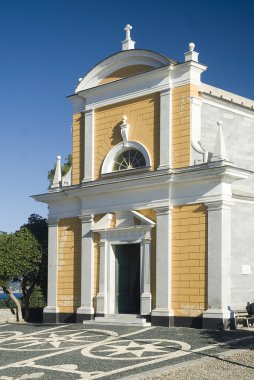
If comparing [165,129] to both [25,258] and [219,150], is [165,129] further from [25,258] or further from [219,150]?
[25,258]

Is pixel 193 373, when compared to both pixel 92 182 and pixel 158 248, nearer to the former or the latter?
pixel 158 248

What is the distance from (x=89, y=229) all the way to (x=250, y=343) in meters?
8.82

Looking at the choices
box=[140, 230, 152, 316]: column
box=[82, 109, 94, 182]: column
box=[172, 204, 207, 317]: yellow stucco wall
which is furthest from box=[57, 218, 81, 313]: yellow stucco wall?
box=[172, 204, 207, 317]: yellow stucco wall

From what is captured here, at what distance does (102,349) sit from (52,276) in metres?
8.32

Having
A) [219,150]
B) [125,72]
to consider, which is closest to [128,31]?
[125,72]

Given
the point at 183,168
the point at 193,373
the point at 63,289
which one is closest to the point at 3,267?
the point at 63,289

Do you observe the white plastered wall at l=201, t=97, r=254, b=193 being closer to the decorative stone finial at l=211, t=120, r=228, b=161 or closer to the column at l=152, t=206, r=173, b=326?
the decorative stone finial at l=211, t=120, r=228, b=161

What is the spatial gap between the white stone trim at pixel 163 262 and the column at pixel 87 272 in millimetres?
3149

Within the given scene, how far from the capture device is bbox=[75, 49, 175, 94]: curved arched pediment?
2178 centimetres

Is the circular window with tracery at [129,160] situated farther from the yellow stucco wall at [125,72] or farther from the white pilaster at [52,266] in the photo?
the white pilaster at [52,266]

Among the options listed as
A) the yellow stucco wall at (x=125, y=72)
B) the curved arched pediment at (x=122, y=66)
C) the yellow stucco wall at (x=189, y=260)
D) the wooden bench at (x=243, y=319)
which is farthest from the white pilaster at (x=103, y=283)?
the curved arched pediment at (x=122, y=66)

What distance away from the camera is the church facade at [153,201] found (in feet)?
64.1

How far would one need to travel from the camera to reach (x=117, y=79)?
23125 millimetres

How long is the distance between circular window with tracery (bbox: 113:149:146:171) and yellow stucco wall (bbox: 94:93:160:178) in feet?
1.52
